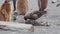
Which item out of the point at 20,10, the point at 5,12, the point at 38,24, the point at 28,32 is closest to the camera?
the point at 28,32

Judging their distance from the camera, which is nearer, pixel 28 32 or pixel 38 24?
pixel 28 32

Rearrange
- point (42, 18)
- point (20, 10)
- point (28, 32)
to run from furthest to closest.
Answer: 1. point (20, 10)
2. point (42, 18)
3. point (28, 32)

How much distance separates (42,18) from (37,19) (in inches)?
12.8

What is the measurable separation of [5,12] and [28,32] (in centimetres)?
100

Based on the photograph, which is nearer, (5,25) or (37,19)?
(5,25)

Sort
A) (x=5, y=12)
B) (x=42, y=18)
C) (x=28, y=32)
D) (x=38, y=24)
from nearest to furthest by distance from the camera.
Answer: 1. (x=28, y=32)
2. (x=38, y=24)
3. (x=5, y=12)
4. (x=42, y=18)

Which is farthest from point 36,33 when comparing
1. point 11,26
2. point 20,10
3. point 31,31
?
point 20,10

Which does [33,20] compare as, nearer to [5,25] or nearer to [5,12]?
[5,12]

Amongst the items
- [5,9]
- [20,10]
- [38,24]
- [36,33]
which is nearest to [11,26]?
[36,33]

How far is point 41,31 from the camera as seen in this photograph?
2979mm

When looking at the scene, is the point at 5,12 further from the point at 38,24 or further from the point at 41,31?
the point at 41,31

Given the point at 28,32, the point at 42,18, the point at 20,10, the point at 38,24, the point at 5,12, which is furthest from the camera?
the point at 20,10

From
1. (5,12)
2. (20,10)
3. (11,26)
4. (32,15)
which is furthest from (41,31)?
(20,10)

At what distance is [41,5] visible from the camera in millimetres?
3920
